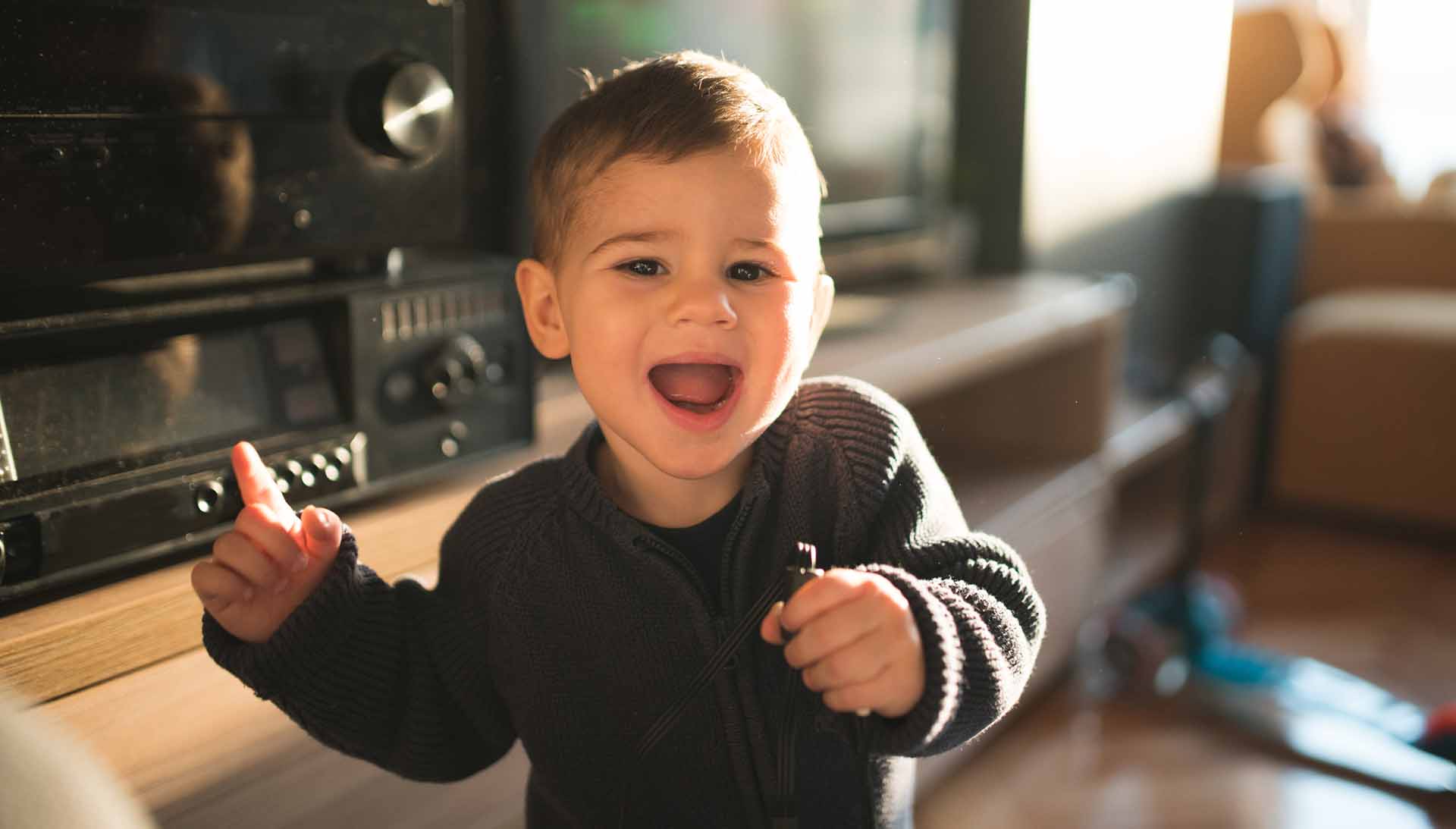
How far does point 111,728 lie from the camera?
0.43 m

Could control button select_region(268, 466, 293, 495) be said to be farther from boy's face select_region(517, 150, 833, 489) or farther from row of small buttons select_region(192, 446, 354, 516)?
boy's face select_region(517, 150, 833, 489)

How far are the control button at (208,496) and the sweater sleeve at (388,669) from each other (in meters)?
0.07

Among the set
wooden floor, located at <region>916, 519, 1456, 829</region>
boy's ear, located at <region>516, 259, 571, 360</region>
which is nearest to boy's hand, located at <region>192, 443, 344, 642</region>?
boy's ear, located at <region>516, 259, 571, 360</region>

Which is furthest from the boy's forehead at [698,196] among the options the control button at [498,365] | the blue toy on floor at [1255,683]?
the blue toy on floor at [1255,683]

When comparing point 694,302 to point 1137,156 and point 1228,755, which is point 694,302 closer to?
point 1228,755

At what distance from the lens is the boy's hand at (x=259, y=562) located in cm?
42

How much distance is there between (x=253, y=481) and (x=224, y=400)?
9cm

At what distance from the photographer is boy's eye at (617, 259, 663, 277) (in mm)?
403

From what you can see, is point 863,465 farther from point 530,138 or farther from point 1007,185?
point 1007,185

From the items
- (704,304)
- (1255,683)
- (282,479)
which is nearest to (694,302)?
(704,304)

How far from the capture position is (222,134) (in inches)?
19.8

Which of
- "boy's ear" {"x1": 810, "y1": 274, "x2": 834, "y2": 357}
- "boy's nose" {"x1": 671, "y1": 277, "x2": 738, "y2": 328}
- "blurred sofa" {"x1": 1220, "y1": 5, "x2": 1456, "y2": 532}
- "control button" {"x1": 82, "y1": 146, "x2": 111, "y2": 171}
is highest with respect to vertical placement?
"control button" {"x1": 82, "y1": 146, "x2": 111, "y2": 171}

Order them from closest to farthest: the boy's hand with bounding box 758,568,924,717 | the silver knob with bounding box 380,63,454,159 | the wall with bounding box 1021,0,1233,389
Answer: the boy's hand with bounding box 758,568,924,717
the silver knob with bounding box 380,63,454,159
the wall with bounding box 1021,0,1233,389

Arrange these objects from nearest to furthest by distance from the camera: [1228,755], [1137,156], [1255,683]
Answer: [1228,755] → [1255,683] → [1137,156]
